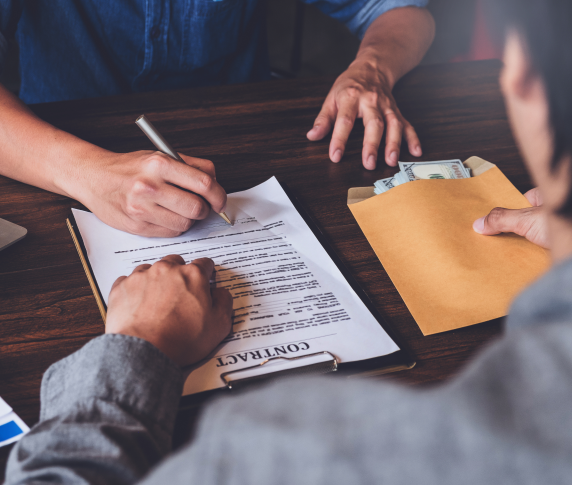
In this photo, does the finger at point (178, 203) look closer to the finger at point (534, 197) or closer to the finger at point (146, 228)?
the finger at point (146, 228)

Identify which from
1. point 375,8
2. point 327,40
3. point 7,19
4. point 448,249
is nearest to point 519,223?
point 448,249

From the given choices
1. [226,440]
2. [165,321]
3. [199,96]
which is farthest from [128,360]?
[199,96]

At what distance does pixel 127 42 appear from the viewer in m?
1.28

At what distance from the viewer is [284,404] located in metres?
0.26

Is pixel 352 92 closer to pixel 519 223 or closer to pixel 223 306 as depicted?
pixel 519 223

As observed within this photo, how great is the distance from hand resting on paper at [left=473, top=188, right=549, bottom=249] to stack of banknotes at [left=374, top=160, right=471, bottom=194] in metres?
0.17

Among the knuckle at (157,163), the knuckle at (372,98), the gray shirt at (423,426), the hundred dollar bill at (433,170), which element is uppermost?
the gray shirt at (423,426)

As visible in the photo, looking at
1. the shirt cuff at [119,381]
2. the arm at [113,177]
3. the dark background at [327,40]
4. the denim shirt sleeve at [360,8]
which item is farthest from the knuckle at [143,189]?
the dark background at [327,40]

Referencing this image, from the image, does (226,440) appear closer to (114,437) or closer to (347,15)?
(114,437)

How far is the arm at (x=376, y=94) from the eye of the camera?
3.27 ft

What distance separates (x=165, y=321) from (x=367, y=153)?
566 millimetres

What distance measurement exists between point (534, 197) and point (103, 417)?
765 millimetres

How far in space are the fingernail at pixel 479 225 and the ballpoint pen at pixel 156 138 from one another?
39 centimetres

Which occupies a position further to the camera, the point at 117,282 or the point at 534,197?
the point at 534,197
